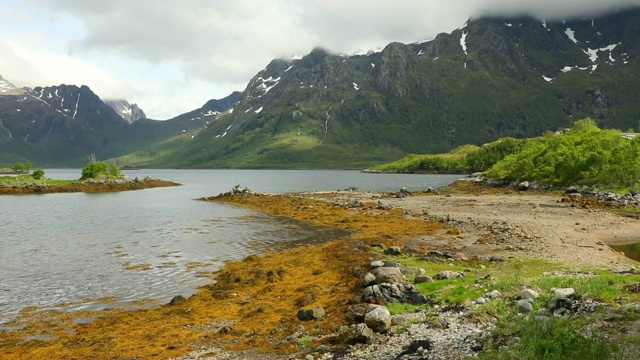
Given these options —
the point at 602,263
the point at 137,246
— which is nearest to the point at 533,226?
the point at 602,263

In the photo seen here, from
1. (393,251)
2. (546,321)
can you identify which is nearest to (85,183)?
(393,251)

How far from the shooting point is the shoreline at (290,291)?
18797 millimetres

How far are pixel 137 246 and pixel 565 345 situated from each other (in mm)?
44353

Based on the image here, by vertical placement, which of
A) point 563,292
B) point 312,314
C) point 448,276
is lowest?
point 312,314

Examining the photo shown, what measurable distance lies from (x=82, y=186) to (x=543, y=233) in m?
167

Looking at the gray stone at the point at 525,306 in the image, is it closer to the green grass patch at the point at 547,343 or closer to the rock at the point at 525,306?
the rock at the point at 525,306

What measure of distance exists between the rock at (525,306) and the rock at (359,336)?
6.00 m

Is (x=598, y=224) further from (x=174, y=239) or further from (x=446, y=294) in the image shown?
(x=174, y=239)

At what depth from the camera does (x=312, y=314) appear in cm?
2075

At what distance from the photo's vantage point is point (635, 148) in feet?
263

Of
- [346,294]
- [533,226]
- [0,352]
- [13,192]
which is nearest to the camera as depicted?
[0,352]

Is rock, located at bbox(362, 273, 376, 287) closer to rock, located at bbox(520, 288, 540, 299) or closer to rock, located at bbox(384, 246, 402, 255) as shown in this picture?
rock, located at bbox(520, 288, 540, 299)

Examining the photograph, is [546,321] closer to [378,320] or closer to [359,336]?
[378,320]

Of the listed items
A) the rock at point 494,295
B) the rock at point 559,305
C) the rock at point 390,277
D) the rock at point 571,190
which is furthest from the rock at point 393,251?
the rock at point 571,190
